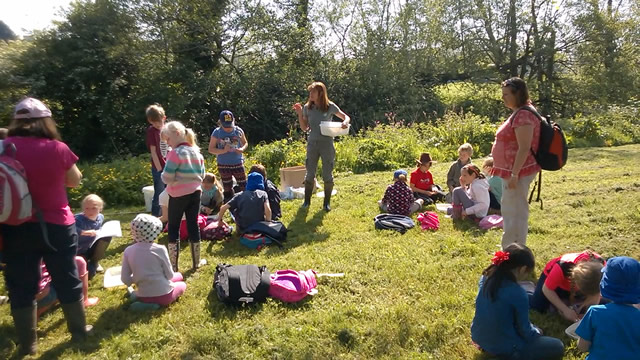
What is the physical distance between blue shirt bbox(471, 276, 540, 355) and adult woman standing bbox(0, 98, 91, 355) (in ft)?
10.0

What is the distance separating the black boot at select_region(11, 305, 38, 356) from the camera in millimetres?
3318

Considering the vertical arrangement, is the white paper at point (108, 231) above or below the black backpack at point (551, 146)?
below

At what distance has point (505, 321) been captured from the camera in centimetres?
303

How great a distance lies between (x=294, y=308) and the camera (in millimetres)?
3959

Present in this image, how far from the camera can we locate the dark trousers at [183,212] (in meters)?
4.61

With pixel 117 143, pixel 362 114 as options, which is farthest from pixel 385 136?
pixel 117 143

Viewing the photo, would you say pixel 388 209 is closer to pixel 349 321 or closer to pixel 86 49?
pixel 349 321

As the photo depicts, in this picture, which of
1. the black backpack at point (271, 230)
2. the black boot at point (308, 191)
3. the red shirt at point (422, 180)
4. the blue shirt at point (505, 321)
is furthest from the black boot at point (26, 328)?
the red shirt at point (422, 180)

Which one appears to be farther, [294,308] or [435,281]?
[435,281]

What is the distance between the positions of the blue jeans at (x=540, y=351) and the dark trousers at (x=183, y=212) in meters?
3.25

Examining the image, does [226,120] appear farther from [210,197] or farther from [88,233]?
[88,233]

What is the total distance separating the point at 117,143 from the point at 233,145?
801cm

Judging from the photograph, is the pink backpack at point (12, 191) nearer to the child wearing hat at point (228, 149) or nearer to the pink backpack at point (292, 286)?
the pink backpack at point (292, 286)

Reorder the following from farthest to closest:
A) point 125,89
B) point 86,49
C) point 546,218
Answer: point 125,89 → point 86,49 → point 546,218
